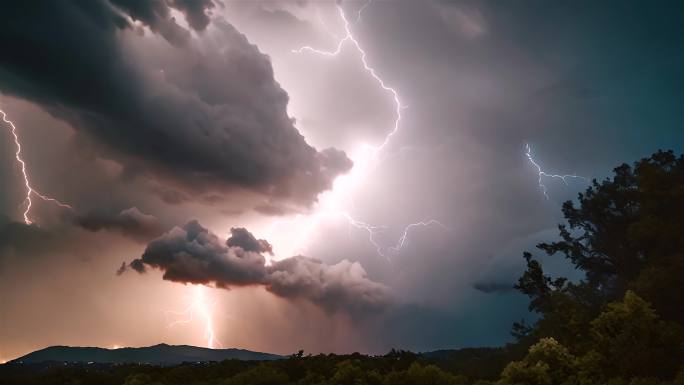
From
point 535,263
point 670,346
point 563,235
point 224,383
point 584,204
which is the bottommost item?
point 224,383

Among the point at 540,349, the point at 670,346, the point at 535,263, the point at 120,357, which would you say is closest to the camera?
the point at 670,346

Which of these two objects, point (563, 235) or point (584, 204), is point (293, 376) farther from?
point (584, 204)

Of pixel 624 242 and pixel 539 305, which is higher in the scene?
pixel 624 242

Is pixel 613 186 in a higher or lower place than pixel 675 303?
higher

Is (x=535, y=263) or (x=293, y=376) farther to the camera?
(x=293, y=376)

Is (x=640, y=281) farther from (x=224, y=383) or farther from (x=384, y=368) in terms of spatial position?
(x=224, y=383)

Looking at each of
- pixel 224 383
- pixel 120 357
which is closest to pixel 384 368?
pixel 224 383

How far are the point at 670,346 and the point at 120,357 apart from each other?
225 metres

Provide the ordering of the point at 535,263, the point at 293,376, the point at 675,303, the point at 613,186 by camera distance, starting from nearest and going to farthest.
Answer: the point at 675,303 < the point at 535,263 < the point at 613,186 < the point at 293,376

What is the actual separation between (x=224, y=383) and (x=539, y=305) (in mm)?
20514

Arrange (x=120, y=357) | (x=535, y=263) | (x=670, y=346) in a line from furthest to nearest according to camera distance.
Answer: (x=120, y=357) < (x=535, y=263) < (x=670, y=346)

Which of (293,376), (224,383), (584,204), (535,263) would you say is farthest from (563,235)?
(224,383)

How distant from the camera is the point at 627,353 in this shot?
1343cm

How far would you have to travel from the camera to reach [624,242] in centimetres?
2597
